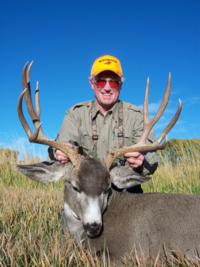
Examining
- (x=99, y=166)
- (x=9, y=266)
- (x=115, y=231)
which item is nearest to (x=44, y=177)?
(x=99, y=166)

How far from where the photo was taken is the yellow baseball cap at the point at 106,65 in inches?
243

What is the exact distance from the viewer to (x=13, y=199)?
23.9ft

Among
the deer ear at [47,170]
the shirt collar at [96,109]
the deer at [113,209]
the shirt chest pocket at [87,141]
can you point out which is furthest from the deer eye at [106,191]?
the shirt collar at [96,109]

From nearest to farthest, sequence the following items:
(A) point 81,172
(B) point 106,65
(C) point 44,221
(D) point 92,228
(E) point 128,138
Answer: (D) point 92,228, (A) point 81,172, (C) point 44,221, (B) point 106,65, (E) point 128,138

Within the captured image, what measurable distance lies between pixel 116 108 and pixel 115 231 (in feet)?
7.11

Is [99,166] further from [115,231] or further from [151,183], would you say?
[151,183]

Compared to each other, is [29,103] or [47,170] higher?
[29,103]

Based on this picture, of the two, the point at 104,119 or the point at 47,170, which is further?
the point at 104,119

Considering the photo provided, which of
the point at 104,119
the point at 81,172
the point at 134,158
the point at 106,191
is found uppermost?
the point at 104,119

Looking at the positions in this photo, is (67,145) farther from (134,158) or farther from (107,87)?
(107,87)

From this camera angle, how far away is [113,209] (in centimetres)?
496

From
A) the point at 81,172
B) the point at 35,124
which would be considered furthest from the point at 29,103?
the point at 81,172

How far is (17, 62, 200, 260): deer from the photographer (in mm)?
4469

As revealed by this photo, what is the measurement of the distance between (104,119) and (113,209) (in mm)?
1692
